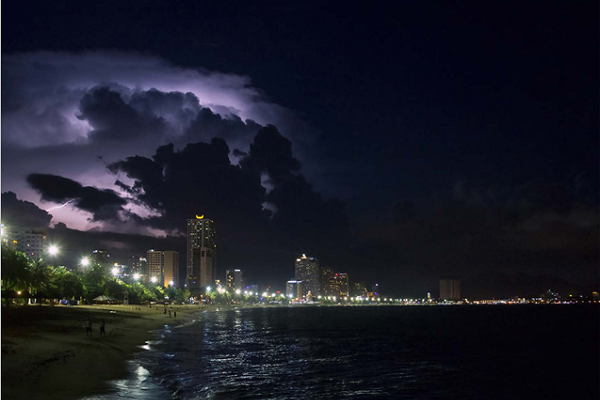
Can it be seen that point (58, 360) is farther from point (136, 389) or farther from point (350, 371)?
point (350, 371)

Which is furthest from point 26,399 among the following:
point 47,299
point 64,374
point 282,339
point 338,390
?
point 47,299

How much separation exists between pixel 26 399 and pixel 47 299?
8904 cm

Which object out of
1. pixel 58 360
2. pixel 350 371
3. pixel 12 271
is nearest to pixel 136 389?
pixel 58 360

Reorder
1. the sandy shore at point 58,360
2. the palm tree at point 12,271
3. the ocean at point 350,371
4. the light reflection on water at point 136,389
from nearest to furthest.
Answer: the sandy shore at point 58,360 → the light reflection on water at point 136,389 → the ocean at point 350,371 → the palm tree at point 12,271

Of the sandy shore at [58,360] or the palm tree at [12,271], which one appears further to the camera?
the palm tree at [12,271]

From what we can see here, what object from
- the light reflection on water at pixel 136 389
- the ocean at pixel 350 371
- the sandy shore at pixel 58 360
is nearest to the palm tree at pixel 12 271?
the sandy shore at pixel 58 360

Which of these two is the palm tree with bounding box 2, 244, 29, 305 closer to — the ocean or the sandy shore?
the sandy shore

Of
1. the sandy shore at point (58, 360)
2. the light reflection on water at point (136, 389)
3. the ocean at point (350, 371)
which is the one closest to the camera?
the sandy shore at point (58, 360)

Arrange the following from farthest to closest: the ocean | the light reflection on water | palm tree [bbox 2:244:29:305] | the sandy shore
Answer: palm tree [bbox 2:244:29:305]
the ocean
the light reflection on water
the sandy shore

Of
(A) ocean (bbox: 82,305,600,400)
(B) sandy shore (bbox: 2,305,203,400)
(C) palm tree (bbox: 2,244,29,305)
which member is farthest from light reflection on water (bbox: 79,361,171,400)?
(C) palm tree (bbox: 2,244,29,305)

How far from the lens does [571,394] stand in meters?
36.1

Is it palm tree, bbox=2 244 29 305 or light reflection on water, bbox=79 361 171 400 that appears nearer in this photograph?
light reflection on water, bbox=79 361 171 400

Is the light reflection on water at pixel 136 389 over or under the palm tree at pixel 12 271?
under

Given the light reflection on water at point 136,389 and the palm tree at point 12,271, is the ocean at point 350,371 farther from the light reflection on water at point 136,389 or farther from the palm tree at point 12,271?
the palm tree at point 12,271
